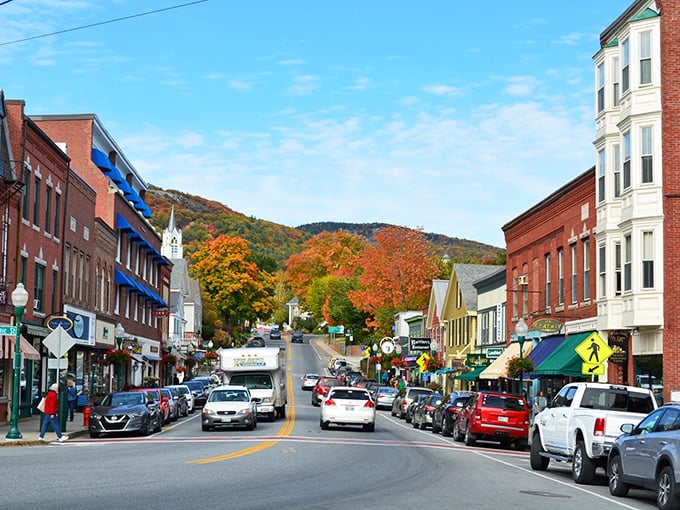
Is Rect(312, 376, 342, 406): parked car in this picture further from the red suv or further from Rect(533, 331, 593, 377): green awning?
the red suv

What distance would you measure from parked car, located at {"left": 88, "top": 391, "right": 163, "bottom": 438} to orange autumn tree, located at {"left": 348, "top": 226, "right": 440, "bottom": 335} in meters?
60.5

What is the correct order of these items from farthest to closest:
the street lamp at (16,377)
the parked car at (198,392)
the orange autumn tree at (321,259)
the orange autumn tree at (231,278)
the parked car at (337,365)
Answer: the orange autumn tree at (321,259) → the orange autumn tree at (231,278) → the parked car at (337,365) → the parked car at (198,392) → the street lamp at (16,377)

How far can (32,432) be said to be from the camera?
3189 cm

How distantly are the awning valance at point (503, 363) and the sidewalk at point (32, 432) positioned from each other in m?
18.2

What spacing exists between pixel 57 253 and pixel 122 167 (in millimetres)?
25456

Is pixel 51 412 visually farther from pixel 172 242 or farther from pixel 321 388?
pixel 172 242

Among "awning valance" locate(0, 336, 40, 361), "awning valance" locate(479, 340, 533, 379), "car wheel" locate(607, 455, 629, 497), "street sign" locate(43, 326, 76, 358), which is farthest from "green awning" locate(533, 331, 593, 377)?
"awning valance" locate(0, 336, 40, 361)

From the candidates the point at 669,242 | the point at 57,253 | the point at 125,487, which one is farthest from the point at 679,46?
the point at 57,253

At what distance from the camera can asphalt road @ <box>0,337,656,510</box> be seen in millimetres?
14203

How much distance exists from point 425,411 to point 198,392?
20232 mm

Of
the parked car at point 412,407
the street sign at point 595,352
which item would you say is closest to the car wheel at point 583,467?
the street sign at point 595,352

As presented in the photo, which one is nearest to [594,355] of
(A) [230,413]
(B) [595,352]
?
(B) [595,352]

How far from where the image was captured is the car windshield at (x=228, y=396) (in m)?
34.0

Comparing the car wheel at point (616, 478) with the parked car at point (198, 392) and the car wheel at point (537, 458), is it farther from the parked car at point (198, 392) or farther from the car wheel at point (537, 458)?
the parked car at point (198, 392)
